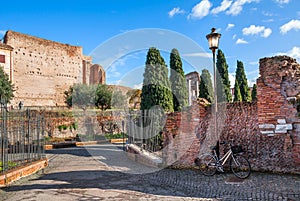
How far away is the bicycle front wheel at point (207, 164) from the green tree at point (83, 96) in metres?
20.9

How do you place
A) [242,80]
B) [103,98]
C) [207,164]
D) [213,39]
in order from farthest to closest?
[103,98] < [242,80] < [213,39] < [207,164]

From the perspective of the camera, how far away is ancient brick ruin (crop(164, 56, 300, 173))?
6.24 metres

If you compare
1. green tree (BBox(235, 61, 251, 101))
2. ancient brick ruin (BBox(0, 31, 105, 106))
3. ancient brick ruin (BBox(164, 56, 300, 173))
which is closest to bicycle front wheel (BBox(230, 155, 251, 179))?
ancient brick ruin (BBox(164, 56, 300, 173))

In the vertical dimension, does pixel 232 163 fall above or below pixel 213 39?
below

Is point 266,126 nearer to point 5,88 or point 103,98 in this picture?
point 103,98

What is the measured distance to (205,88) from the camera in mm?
16859

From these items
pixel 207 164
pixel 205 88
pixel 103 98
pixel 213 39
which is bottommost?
pixel 207 164

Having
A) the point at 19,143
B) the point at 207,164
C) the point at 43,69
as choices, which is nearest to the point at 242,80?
the point at 207,164

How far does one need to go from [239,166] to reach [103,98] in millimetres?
21106

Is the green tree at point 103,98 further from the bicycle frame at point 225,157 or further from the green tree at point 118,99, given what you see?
the bicycle frame at point 225,157

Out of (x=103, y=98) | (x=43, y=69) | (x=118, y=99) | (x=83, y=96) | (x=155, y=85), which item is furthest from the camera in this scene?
(x=43, y=69)

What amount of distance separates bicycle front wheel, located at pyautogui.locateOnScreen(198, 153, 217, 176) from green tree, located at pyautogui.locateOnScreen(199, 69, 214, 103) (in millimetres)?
9709

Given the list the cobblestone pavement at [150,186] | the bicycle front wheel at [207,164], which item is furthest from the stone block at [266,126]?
the bicycle front wheel at [207,164]

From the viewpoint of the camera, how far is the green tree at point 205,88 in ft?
54.4
